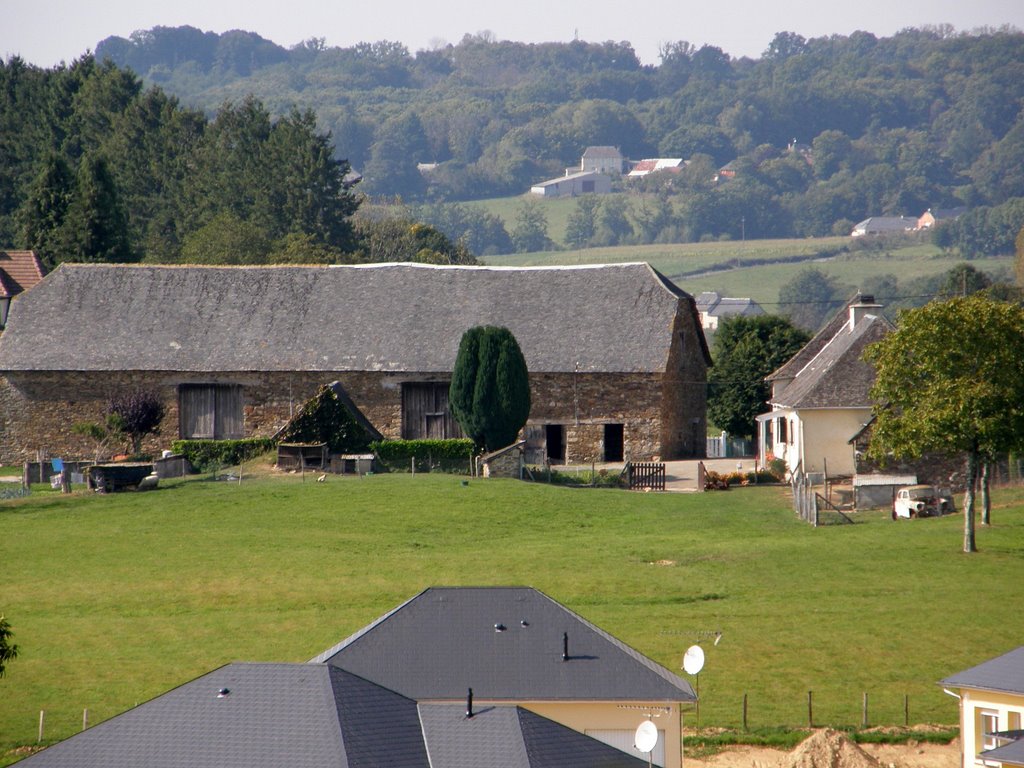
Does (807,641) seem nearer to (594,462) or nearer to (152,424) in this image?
(594,462)

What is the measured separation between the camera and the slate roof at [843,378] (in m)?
46.6

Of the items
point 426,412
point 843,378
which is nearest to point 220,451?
point 426,412

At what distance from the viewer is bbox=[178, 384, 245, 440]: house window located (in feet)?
173

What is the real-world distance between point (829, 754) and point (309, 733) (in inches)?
334

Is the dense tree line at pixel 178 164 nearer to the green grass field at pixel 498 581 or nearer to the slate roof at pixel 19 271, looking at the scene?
the slate roof at pixel 19 271

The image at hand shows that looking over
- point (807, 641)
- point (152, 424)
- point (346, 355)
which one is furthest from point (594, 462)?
point (807, 641)

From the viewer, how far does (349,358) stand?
52.9m

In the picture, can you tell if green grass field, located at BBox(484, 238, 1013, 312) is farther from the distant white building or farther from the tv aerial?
the tv aerial

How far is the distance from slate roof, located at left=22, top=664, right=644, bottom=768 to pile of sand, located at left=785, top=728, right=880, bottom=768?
151 inches

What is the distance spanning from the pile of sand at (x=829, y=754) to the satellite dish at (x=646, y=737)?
3.89m

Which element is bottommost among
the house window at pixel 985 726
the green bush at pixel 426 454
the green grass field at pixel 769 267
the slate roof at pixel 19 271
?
the house window at pixel 985 726

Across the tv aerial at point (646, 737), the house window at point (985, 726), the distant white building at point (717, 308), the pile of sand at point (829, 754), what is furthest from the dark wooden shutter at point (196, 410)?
the distant white building at point (717, 308)

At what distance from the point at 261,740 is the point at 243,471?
92.6 ft

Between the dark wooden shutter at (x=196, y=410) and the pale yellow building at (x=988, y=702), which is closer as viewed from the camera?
the pale yellow building at (x=988, y=702)
